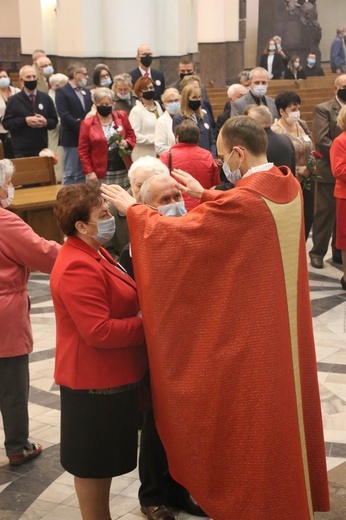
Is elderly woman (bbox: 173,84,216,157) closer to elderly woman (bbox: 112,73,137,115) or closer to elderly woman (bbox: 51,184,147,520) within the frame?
elderly woman (bbox: 112,73,137,115)

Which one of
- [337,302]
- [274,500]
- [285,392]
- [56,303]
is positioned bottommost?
[337,302]

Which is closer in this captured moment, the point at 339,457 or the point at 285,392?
the point at 285,392

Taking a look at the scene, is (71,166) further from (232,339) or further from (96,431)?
(232,339)

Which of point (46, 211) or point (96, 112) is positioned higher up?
point (96, 112)

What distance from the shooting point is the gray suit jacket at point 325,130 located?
28.1 ft

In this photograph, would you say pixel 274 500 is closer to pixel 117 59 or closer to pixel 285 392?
pixel 285 392

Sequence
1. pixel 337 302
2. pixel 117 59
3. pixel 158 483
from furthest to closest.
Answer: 1. pixel 117 59
2. pixel 337 302
3. pixel 158 483

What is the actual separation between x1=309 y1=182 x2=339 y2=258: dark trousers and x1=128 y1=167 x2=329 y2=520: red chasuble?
5290 mm

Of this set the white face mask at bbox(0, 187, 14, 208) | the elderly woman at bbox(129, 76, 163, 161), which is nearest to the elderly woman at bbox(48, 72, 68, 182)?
the elderly woman at bbox(129, 76, 163, 161)

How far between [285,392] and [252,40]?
1037 inches

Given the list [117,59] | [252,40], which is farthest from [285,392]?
[252,40]

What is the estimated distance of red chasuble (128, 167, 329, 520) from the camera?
11.2ft

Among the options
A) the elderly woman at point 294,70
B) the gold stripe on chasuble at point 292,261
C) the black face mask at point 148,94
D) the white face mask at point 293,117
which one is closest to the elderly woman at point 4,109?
the black face mask at point 148,94

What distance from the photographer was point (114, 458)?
368cm
